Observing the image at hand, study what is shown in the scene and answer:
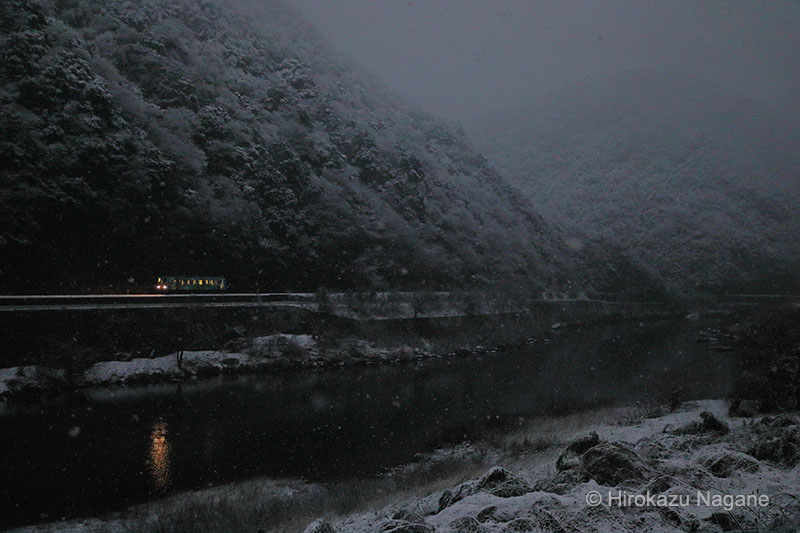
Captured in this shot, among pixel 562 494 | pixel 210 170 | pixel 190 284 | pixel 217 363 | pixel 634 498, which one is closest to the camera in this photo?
pixel 634 498

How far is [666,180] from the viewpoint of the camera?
133 metres

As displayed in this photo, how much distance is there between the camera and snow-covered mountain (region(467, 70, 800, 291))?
10169cm

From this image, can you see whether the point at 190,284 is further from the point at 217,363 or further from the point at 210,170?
the point at 210,170

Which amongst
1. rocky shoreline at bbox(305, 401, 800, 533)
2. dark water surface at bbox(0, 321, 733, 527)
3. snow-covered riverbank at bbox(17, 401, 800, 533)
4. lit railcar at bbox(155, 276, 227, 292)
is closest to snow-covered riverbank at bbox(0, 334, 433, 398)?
dark water surface at bbox(0, 321, 733, 527)

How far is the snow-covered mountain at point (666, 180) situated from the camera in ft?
334

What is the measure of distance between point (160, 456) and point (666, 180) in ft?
493

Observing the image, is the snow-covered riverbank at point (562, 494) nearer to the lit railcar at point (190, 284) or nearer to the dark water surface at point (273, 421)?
the dark water surface at point (273, 421)

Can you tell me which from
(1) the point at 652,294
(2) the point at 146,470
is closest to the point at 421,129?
(1) the point at 652,294

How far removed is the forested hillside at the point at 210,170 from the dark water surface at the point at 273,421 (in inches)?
594

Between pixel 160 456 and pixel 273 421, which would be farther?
pixel 273 421

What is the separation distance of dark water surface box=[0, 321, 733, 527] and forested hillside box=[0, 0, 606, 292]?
49.5 feet

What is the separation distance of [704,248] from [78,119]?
119 metres

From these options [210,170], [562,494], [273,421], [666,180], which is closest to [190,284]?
[210,170]

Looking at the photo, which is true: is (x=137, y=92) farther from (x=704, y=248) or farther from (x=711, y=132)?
(x=711, y=132)
